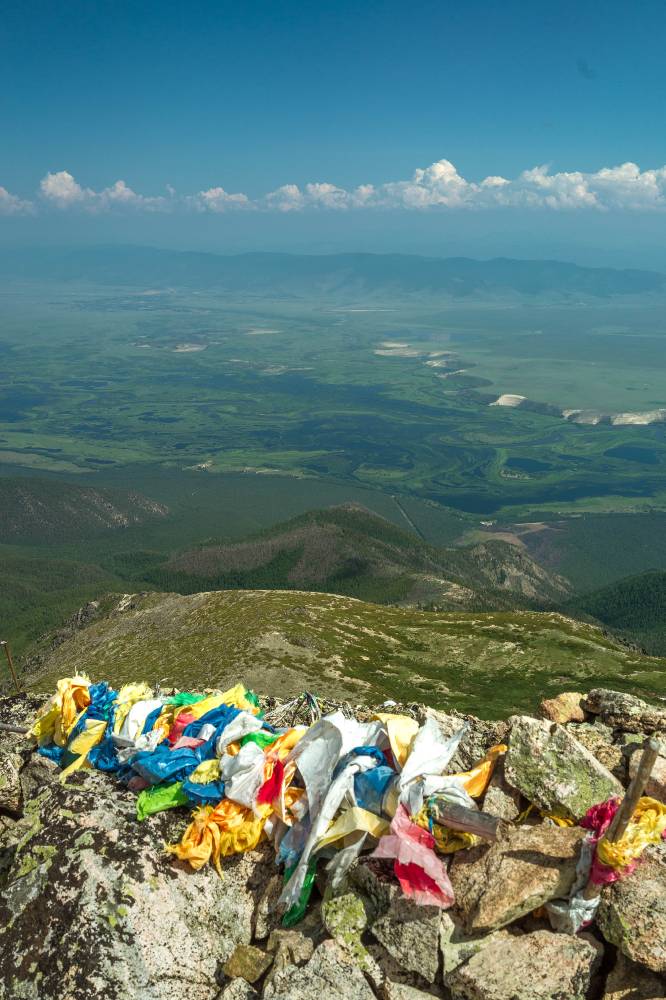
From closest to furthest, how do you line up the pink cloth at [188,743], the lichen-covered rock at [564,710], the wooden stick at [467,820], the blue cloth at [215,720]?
the wooden stick at [467,820]
the pink cloth at [188,743]
the blue cloth at [215,720]
the lichen-covered rock at [564,710]

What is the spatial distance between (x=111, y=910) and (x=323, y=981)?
3774mm

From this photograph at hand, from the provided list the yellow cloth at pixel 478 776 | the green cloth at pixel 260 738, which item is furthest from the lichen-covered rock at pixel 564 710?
the green cloth at pixel 260 738

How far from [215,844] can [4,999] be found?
A: 390 cm

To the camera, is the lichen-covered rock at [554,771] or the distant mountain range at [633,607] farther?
the distant mountain range at [633,607]

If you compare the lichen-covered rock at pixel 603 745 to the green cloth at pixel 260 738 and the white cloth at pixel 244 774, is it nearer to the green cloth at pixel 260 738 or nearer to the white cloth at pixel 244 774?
the green cloth at pixel 260 738

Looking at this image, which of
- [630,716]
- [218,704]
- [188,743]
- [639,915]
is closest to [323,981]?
[639,915]

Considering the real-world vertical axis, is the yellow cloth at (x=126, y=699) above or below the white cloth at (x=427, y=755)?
below

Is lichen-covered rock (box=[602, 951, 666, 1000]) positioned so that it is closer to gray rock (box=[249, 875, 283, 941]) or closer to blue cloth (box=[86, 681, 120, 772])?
gray rock (box=[249, 875, 283, 941])

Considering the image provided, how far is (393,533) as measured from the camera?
7407 inches

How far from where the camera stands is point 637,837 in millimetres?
10531

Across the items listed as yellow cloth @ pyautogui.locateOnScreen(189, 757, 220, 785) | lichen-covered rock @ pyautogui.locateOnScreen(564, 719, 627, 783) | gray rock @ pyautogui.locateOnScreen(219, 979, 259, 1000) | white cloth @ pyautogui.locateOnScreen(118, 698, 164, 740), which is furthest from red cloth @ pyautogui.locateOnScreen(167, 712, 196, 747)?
lichen-covered rock @ pyautogui.locateOnScreen(564, 719, 627, 783)

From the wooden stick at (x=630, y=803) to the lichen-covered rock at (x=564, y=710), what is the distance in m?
8.86

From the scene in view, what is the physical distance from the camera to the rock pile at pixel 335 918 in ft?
32.2

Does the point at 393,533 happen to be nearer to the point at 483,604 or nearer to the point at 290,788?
the point at 483,604
